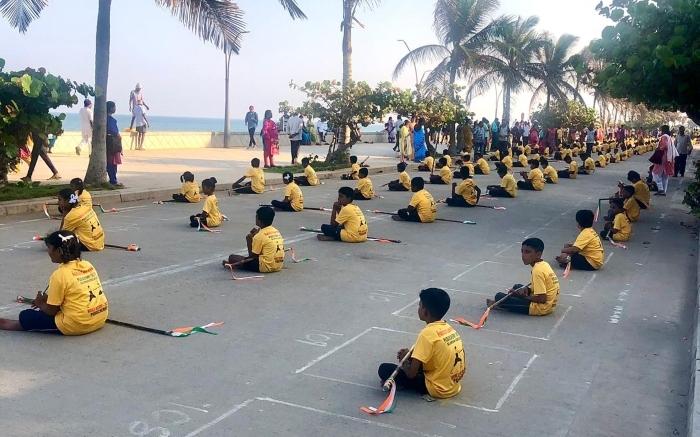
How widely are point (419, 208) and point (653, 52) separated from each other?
4.90 m

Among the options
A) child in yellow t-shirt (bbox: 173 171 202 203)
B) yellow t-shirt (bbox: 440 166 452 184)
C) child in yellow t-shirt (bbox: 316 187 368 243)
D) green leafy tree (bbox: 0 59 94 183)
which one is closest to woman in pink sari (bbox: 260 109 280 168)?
yellow t-shirt (bbox: 440 166 452 184)

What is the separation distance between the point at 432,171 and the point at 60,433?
21.3 m

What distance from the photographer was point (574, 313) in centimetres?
819

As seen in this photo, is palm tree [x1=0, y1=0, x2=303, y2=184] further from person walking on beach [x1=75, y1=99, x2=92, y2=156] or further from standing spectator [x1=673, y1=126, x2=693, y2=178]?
standing spectator [x1=673, y1=126, x2=693, y2=178]

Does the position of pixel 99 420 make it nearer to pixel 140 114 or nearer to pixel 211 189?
pixel 211 189

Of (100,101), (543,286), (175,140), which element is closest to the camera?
(543,286)

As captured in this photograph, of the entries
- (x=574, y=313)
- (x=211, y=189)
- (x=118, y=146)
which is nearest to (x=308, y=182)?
(x=118, y=146)

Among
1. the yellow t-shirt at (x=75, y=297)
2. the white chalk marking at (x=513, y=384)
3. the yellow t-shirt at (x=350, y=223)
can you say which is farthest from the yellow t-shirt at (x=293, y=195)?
the white chalk marking at (x=513, y=384)

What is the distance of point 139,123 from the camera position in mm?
29297

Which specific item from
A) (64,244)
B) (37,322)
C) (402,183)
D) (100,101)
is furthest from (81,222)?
(402,183)

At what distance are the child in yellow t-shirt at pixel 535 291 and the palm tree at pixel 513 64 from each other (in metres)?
31.4

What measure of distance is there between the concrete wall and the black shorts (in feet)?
71.4

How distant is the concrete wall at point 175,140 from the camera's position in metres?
27.5

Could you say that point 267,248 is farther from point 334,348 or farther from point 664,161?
point 664,161
